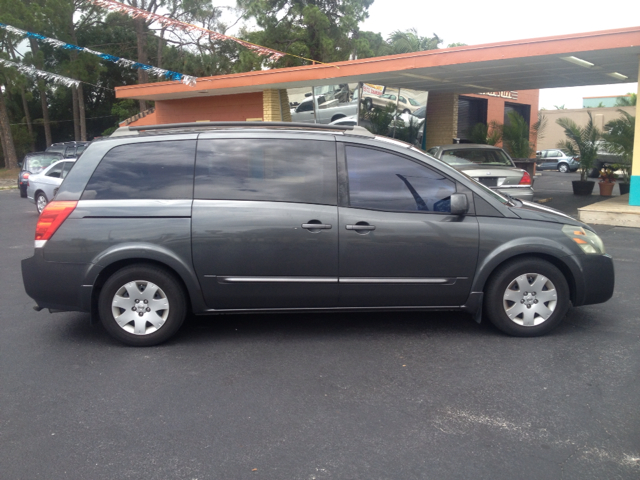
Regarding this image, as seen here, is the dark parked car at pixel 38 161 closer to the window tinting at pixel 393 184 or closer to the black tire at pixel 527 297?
the window tinting at pixel 393 184

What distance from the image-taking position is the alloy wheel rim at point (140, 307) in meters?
4.92

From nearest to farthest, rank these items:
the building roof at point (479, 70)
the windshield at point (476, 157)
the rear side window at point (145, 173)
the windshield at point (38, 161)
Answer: the rear side window at point (145, 173) < the building roof at point (479, 70) < the windshield at point (476, 157) < the windshield at point (38, 161)

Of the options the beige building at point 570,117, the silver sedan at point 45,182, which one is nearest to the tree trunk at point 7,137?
the silver sedan at point 45,182

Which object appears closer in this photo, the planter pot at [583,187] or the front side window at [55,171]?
the front side window at [55,171]

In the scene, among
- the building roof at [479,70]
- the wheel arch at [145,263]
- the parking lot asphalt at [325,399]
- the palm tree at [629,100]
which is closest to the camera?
the parking lot asphalt at [325,399]

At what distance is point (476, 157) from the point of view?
1246cm

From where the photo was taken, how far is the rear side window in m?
4.98

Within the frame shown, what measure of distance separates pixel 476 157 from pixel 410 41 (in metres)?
25.6

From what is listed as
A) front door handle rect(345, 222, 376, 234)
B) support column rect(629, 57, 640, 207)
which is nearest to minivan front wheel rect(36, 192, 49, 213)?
front door handle rect(345, 222, 376, 234)

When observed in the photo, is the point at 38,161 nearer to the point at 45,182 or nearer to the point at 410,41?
the point at 45,182

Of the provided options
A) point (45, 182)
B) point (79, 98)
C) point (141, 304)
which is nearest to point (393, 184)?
point (141, 304)

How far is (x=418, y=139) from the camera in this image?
20062 millimetres

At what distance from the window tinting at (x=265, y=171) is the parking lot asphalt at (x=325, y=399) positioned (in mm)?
1290

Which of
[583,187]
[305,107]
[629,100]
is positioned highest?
[629,100]
